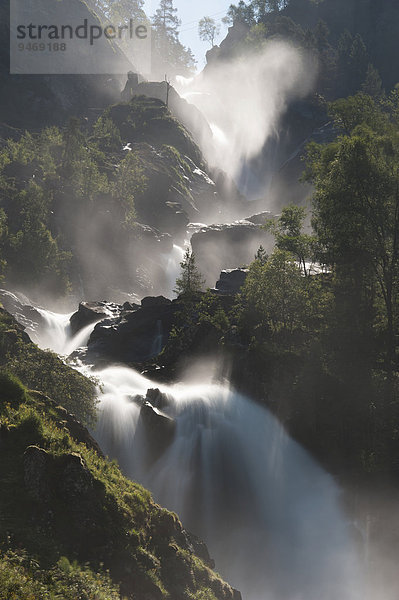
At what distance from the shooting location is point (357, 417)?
3175 centimetres

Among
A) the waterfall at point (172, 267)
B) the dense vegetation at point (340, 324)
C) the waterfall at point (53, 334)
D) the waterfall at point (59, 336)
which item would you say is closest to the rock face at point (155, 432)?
the dense vegetation at point (340, 324)

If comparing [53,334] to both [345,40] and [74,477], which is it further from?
[345,40]

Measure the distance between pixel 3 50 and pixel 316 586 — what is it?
143 meters

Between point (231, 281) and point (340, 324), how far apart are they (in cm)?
2670

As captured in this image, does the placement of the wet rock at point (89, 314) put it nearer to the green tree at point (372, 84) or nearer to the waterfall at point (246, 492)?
the waterfall at point (246, 492)

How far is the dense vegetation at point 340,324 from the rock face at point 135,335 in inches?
233

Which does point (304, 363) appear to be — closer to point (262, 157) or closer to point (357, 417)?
point (357, 417)

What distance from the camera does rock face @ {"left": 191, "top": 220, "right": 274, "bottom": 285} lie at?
83938mm

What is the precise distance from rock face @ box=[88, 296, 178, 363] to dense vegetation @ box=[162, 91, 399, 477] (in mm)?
5910

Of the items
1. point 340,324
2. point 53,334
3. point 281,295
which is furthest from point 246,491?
point 53,334

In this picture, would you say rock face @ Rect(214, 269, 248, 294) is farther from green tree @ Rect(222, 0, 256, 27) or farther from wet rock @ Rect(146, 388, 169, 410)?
green tree @ Rect(222, 0, 256, 27)

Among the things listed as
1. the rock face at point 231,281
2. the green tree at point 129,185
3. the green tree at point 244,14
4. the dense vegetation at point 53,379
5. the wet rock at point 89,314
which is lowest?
the dense vegetation at point 53,379

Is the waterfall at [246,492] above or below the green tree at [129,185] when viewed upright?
below

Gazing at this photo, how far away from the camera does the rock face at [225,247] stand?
3305 inches
